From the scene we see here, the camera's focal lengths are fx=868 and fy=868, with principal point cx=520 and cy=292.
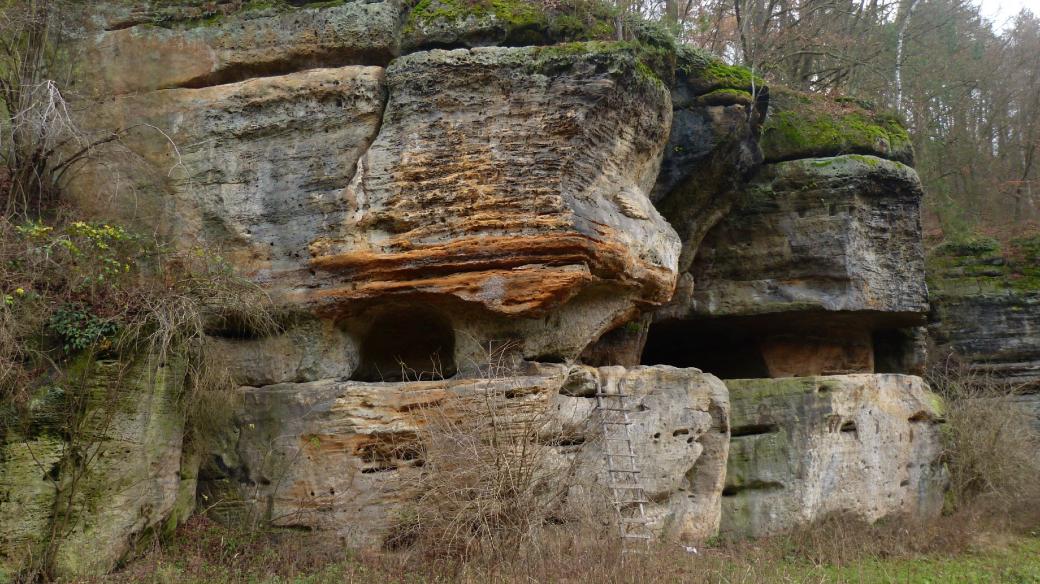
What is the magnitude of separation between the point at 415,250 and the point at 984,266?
1066cm

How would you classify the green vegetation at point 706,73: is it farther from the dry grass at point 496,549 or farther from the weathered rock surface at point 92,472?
the weathered rock surface at point 92,472

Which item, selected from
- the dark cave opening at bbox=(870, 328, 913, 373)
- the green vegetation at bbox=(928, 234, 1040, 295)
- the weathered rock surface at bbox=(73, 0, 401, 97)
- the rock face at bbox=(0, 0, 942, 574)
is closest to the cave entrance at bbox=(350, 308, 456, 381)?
the rock face at bbox=(0, 0, 942, 574)

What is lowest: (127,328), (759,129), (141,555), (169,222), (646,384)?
(141,555)

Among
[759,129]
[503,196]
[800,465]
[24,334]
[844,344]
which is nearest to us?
[24,334]

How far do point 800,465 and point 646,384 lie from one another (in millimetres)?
2397

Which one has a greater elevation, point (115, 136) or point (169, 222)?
point (115, 136)

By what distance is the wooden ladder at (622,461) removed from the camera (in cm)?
856

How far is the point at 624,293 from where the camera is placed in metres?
9.55

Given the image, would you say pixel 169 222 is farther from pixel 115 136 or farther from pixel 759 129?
pixel 759 129

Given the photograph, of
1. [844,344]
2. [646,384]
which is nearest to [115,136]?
[646,384]

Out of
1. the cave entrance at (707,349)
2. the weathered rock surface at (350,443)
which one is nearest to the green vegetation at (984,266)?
the cave entrance at (707,349)

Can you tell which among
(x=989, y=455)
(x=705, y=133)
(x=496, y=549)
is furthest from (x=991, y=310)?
(x=496, y=549)

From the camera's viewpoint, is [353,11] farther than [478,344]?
Yes

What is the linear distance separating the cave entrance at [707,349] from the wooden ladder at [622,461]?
11.7ft
